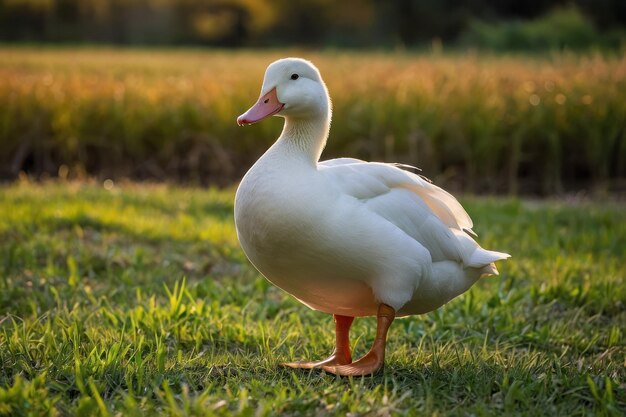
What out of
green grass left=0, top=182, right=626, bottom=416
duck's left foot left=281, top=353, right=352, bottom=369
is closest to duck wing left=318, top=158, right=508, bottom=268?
green grass left=0, top=182, right=626, bottom=416

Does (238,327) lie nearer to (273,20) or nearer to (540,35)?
(540,35)

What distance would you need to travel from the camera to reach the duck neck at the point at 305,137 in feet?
11.3

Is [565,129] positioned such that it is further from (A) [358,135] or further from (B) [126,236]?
(B) [126,236]

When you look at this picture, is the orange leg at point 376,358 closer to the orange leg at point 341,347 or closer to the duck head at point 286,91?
the orange leg at point 341,347

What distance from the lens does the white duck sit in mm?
3189

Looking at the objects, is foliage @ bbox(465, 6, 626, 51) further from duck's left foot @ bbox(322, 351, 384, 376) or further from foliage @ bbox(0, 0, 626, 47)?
duck's left foot @ bbox(322, 351, 384, 376)

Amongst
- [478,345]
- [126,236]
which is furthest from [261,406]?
[126,236]

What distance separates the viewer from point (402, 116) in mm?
10219

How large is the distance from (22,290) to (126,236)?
1.61 m

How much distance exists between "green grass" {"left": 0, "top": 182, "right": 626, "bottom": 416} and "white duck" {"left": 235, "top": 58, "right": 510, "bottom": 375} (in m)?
0.30

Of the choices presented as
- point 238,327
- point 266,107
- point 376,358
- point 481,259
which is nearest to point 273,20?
point 238,327

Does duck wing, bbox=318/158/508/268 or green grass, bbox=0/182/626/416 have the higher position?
duck wing, bbox=318/158/508/268

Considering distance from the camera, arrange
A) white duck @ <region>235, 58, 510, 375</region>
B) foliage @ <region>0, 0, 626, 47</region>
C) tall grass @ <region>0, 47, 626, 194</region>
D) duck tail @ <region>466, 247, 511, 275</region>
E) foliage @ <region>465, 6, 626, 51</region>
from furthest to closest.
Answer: foliage @ <region>0, 0, 626, 47</region> < foliage @ <region>465, 6, 626, 51</region> < tall grass @ <region>0, 47, 626, 194</region> < duck tail @ <region>466, 247, 511, 275</region> < white duck @ <region>235, 58, 510, 375</region>

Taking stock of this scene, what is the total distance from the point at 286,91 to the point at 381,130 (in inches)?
267
